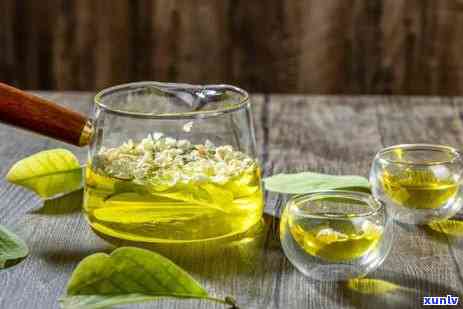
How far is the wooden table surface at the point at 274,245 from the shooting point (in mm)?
765

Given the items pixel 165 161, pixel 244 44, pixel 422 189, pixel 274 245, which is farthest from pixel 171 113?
pixel 244 44

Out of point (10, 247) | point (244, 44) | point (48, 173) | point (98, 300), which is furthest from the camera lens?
point (244, 44)

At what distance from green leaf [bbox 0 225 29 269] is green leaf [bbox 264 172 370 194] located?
0.91ft

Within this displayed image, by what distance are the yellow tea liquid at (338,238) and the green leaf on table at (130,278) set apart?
0.11 meters

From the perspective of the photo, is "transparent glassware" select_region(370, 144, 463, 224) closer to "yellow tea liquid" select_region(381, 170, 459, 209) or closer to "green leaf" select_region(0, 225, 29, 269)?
"yellow tea liquid" select_region(381, 170, 459, 209)

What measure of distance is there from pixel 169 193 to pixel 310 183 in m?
0.21

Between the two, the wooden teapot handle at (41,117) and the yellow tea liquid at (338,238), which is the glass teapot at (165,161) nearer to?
the wooden teapot handle at (41,117)

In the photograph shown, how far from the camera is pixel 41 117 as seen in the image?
0.93 meters

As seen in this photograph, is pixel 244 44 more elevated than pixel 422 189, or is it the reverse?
pixel 422 189

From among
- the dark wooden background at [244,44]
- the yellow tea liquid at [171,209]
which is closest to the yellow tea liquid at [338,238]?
the yellow tea liquid at [171,209]

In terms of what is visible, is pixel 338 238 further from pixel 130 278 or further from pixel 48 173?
pixel 48 173

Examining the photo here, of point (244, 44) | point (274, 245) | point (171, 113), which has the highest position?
point (171, 113)

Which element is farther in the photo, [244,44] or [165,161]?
[244,44]

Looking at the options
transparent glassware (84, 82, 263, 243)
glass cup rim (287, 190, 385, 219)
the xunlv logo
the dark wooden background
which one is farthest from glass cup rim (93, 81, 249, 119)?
the dark wooden background
